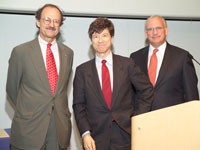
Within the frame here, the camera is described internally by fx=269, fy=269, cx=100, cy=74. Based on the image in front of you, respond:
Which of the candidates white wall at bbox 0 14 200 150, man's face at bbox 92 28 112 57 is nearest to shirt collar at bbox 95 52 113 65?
man's face at bbox 92 28 112 57

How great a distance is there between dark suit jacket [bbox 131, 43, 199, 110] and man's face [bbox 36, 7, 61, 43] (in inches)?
43.0

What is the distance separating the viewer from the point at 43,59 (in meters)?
2.22

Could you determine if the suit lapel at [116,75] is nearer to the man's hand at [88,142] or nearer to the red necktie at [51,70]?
the man's hand at [88,142]

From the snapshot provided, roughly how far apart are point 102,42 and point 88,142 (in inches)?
31.7

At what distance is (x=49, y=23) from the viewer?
90.2 inches

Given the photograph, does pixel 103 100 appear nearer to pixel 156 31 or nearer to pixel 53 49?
pixel 53 49

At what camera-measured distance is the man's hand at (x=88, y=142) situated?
6.44 feet

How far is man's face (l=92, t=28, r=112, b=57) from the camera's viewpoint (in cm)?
221

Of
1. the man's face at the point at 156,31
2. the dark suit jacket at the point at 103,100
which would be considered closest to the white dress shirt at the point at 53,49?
the dark suit jacket at the point at 103,100

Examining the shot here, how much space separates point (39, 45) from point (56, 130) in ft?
2.38

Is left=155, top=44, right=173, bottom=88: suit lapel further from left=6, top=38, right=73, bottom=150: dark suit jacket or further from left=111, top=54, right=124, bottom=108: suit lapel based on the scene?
left=6, top=38, right=73, bottom=150: dark suit jacket

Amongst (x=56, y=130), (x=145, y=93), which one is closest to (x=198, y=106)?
(x=145, y=93)

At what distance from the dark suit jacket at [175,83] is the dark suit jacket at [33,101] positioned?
3.06 ft

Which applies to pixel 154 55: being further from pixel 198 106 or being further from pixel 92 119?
pixel 198 106
